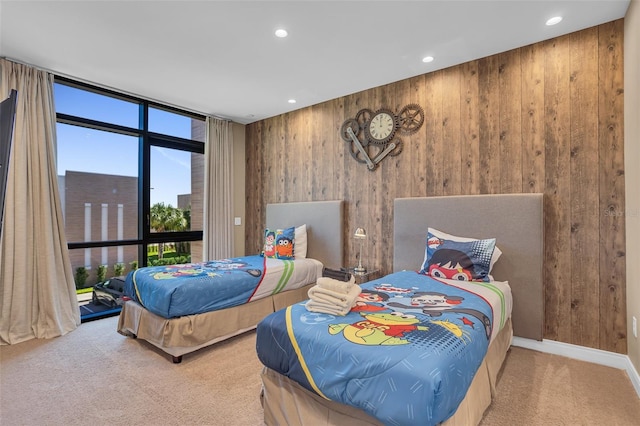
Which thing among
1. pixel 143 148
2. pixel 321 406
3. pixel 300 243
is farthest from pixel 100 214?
pixel 321 406

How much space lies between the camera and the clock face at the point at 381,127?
348 cm

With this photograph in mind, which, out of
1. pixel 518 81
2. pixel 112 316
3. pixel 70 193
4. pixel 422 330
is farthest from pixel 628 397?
pixel 70 193

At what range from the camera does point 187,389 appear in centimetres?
208

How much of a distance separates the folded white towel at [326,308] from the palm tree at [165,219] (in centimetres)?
322

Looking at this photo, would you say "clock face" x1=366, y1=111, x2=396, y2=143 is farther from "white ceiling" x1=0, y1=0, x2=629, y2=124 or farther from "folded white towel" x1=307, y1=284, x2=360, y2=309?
"folded white towel" x1=307, y1=284, x2=360, y2=309

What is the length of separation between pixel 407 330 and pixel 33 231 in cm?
362

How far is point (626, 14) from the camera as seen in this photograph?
2262 mm

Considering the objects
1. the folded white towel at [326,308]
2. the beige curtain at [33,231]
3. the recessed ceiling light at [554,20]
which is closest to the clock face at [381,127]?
the recessed ceiling light at [554,20]

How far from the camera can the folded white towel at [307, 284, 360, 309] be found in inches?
67.4

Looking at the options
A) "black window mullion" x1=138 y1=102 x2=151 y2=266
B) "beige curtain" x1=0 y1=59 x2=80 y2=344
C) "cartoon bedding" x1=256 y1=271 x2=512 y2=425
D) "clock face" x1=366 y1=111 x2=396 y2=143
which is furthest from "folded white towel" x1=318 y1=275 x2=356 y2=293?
"black window mullion" x1=138 y1=102 x2=151 y2=266

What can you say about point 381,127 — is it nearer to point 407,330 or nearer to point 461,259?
point 461,259

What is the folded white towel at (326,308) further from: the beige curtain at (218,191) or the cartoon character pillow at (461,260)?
the beige curtain at (218,191)

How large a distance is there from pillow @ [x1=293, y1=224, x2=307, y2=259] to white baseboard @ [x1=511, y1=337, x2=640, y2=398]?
2382 millimetres

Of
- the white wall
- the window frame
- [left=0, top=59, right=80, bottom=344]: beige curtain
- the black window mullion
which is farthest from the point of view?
the black window mullion
